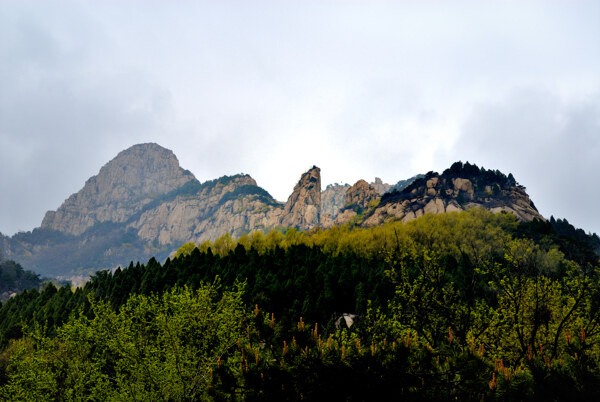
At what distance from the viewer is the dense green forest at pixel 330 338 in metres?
9.46

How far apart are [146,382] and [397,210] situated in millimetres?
143366

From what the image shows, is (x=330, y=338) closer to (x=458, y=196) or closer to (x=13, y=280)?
(x=458, y=196)

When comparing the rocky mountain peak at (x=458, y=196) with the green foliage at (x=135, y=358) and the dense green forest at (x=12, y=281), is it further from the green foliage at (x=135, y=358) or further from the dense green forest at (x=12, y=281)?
the dense green forest at (x=12, y=281)

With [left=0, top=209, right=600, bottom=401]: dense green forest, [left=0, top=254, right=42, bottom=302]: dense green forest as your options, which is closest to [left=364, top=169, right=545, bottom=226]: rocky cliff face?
[left=0, top=209, right=600, bottom=401]: dense green forest

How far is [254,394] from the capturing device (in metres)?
9.55

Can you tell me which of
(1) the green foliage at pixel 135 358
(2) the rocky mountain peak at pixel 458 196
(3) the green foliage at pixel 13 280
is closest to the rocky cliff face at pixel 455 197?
(2) the rocky mountain peak at pixel 458 196

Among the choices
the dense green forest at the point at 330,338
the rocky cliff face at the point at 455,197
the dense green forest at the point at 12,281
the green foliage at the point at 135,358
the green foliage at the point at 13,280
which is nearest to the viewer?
the dense green forest at the point at 330,338

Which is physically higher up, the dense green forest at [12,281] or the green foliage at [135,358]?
the dense green forest at [12,281]

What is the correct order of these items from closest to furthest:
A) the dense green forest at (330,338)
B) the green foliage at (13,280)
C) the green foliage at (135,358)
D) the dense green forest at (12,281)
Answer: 1. the dense green forest at (330,338)
2. the green foliage at (135,358)
3. the dense green forest at (12,281)
4. the green foliage at (13,280)

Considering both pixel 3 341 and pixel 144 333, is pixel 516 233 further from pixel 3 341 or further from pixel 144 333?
pixel 3 341

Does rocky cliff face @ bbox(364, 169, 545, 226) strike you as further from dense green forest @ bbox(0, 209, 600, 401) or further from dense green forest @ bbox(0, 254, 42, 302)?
dense green forest @ bbox(0, 254, 42, 302)

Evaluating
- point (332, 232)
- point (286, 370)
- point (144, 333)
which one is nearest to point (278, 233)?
point (332, 232)

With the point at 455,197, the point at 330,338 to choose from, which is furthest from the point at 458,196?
the point at 330,338

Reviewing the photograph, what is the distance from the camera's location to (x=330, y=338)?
9938 mm
